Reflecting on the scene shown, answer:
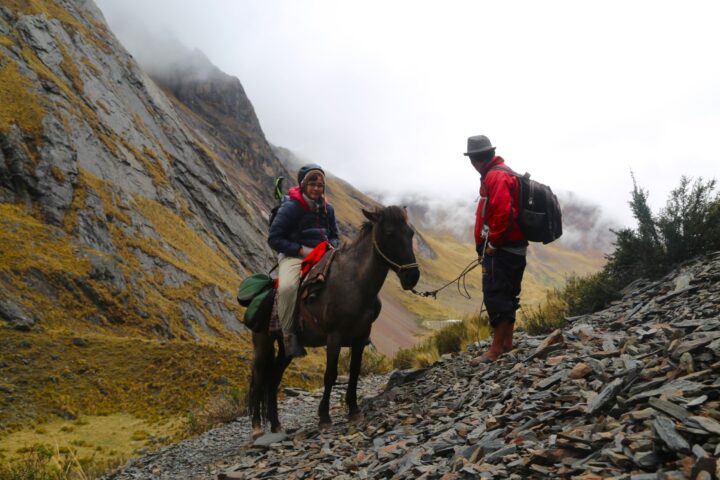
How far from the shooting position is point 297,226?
7.70 metres

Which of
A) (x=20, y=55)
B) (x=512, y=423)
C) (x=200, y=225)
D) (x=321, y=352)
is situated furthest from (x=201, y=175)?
(x=512, y=423)

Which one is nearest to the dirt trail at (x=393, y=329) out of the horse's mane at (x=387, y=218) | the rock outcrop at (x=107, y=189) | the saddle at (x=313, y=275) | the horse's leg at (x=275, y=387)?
the rock outcrop at (x=107, y=189)

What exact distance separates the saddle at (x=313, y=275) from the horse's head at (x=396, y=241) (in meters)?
0.80

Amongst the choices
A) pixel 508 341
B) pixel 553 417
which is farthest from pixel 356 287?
pixel 553 417

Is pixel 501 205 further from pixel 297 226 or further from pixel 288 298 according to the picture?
pixel 288 298

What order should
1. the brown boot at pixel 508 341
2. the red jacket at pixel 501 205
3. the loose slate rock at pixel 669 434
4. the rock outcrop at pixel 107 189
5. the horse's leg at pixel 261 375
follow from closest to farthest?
the loose slate rock at pixel 669 434 < the red jacket at pixel 501 205 < the brown boot at pixel 508 341 < the horse's leg at pixel 261 375 < the rock outcrop at pixel 107 189

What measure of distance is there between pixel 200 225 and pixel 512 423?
3594 centimetres

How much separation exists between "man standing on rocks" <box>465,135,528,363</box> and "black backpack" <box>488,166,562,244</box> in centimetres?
9

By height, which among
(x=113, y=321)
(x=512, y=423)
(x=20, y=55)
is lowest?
(x=113, y=321)

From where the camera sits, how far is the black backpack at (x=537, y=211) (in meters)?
6.51

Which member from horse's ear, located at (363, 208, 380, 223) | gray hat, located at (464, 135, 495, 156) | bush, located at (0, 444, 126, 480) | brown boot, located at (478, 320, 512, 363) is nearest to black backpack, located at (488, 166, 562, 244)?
gray hat, located at (464, 135, 495, 156)

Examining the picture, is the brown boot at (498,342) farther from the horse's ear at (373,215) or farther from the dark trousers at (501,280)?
the horse's ear at (373,215)

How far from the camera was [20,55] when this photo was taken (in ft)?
102

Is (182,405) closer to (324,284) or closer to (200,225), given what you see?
(324,284)
